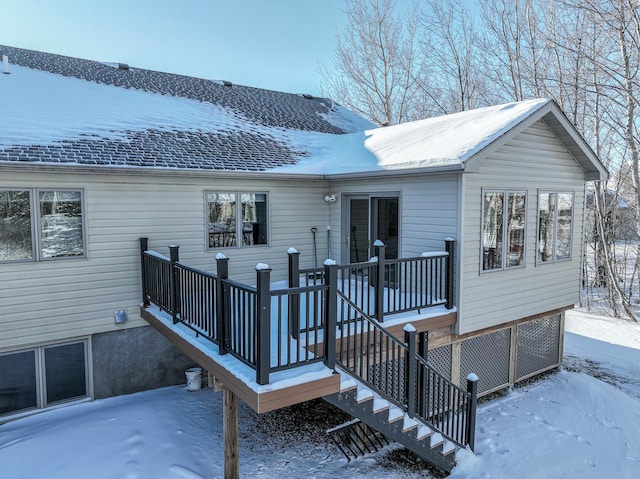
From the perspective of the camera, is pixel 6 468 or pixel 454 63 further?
pixel 454 63

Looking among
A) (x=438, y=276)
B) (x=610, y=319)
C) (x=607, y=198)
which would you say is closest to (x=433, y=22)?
(x=607, y=198)

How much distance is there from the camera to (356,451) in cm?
650

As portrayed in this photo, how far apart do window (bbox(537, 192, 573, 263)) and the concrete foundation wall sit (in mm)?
7386

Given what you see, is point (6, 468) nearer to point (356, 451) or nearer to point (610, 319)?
point (356, 451)

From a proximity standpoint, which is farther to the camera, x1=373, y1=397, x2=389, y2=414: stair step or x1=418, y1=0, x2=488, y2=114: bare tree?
x1=418, y1=0, x2=488, y2=114: bare tree

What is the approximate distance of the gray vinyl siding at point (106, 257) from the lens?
6.33 m

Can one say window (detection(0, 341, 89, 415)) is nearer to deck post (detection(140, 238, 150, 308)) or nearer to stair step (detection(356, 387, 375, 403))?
deck post (detection(140, 238, 150, 308))

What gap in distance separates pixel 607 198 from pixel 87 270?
2078 centimetres

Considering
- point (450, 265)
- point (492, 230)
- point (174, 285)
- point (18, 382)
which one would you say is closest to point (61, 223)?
point (174, 285)

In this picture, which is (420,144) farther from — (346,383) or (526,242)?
(346,383)

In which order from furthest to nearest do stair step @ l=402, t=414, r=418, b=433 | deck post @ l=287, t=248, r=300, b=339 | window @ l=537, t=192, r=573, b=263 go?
window @ l=537, t=192, r=573, b=263 < stair step @ l=402, t=414, r=418, b=433 < deck post @ l=287, t=248, r=300, b=339

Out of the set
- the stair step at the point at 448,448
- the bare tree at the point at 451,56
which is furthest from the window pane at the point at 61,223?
the bare tree at the point at 451,56

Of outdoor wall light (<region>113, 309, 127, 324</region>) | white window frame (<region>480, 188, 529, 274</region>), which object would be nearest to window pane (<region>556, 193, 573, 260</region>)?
white window frame (<region>480, 188, 529, 274</region>)

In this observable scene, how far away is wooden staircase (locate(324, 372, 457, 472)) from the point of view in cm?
491
